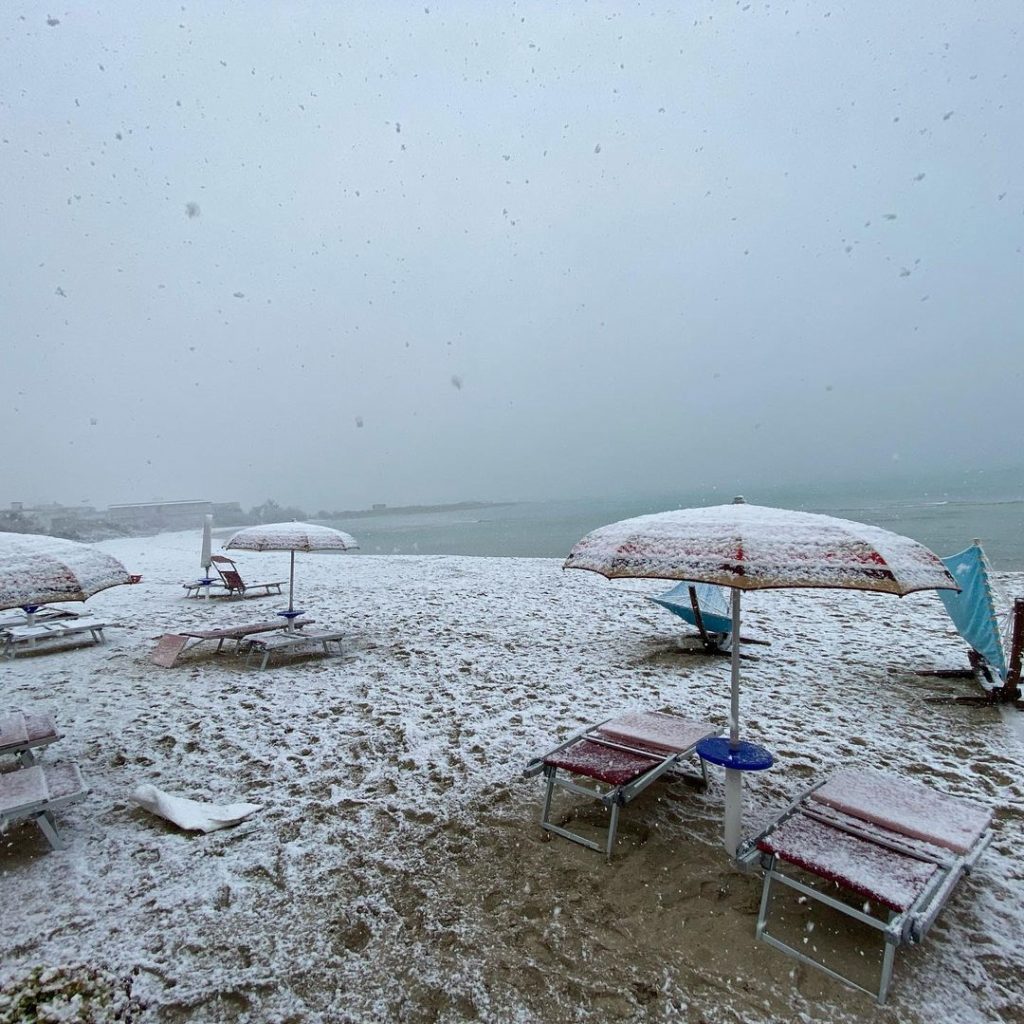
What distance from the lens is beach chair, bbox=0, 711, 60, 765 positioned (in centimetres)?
414

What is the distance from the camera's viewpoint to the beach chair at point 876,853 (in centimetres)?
252

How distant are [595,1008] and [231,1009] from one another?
59.6 inches

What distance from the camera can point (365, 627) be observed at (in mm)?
9477

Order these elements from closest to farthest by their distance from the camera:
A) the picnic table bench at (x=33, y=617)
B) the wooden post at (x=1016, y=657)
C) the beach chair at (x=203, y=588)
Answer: the wooden post at (x=1016, y=657), the picnic table bench at (x=33, y=617), the beach chair at (x=203, y=588)

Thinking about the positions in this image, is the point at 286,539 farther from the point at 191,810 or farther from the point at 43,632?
the point at 43,632

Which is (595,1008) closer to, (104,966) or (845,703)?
(104,966)

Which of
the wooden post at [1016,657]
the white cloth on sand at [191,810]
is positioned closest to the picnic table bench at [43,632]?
the white cloth on sand at [191,810]

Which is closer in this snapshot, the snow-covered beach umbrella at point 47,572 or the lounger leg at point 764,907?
the lounger leg at point 764,907

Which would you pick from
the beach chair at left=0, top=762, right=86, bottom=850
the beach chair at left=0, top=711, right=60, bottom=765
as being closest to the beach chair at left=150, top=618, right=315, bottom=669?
the beach chair at left=0, top=711, right=60, bottom=765

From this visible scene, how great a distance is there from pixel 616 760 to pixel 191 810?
2.80 metres

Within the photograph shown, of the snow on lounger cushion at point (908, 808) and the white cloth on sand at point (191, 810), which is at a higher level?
the snow on lounger cushion at point (908, 808)

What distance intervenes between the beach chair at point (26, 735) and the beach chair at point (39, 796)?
0.36 meters

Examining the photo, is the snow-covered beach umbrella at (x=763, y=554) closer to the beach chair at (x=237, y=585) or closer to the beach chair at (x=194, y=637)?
the beach chair at (x=194, y=637)

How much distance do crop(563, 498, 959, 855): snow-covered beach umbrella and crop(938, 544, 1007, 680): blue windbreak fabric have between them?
424cm
